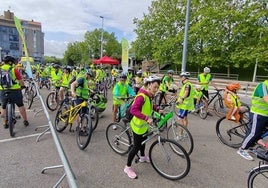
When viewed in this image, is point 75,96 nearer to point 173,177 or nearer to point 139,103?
point 139,103

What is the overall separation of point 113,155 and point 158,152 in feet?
4.02

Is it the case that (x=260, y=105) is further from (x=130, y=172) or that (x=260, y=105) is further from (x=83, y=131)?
(x=83, y=131)

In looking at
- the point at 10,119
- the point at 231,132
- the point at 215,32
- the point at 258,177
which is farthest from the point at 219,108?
the point at 215,32

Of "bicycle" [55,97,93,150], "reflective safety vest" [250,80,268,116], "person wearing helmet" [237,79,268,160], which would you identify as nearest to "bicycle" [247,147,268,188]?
"person wearing helmet" [237,79,268,160]

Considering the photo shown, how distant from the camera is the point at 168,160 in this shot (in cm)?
377

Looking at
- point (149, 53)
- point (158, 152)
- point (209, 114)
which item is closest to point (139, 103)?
point (158, 152)

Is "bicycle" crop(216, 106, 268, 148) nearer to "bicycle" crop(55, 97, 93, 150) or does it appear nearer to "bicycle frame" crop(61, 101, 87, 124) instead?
"bicycle" crop(55, 97, 93, 150)

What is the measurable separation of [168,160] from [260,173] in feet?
4.68

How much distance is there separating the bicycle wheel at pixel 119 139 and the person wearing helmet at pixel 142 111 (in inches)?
28.0

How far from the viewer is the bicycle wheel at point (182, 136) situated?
4.61 meters

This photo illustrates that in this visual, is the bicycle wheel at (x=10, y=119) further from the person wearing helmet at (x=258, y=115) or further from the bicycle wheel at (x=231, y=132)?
the person wearing helmet at (x=258, y=115)

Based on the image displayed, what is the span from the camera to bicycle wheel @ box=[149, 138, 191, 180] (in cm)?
357

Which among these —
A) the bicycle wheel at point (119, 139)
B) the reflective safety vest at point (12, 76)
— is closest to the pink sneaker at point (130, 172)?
the bicycle wheel at point (119, 139)

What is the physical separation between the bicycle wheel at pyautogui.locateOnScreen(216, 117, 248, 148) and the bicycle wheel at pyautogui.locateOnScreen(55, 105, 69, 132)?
4155mm
